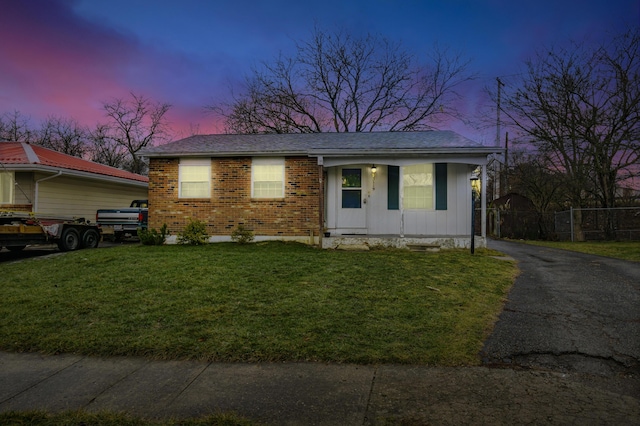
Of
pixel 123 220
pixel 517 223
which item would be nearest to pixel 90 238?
pixel 123 220

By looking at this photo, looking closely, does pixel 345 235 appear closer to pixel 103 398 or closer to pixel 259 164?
pixel 259 164

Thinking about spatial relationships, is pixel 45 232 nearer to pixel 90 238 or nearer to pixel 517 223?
pixel 90 238

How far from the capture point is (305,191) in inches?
486

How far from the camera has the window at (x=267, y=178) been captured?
12.5 m

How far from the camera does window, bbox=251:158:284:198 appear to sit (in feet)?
40.9

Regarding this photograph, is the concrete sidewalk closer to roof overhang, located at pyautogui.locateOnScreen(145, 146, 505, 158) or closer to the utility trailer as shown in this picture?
the utility trailer

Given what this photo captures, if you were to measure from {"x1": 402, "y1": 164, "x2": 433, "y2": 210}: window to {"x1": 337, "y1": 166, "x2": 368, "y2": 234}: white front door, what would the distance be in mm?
1308

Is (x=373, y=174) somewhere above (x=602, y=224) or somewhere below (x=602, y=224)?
above

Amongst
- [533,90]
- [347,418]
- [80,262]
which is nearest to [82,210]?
[80,262]

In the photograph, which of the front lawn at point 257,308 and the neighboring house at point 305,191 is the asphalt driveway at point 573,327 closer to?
the front lawn at point 257,308

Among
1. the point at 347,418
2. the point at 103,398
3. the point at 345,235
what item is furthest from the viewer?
the point at 345,235

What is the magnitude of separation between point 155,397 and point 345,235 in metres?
9.59

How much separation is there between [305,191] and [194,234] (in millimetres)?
3667

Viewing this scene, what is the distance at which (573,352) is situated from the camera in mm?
3766
